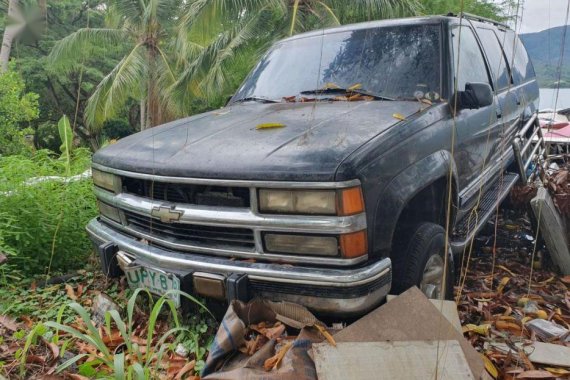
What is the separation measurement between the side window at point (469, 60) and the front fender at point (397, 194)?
108 centimetres

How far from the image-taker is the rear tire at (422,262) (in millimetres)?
2492

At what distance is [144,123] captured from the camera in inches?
770

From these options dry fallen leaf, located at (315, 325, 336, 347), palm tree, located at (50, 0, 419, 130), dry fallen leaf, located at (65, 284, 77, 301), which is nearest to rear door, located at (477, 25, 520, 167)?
dry fallen leaf, located at (315, 325, 336, 347)

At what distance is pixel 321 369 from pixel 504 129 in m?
3.27

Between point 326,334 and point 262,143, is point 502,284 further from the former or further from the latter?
point 262,143

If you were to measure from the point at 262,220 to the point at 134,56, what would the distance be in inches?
585

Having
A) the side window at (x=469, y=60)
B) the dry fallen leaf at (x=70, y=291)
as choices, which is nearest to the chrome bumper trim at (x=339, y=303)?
the dry fallen leaf at (x=70, y=291)

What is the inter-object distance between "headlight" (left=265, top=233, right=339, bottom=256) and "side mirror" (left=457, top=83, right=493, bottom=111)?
163cm

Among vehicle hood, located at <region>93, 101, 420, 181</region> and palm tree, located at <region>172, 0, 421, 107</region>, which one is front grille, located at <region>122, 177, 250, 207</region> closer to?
vehicle hood, located at <region>93, 101, 420, 181</region>

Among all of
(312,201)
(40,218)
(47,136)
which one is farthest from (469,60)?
(47,136)

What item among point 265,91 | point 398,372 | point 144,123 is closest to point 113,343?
point 398,372

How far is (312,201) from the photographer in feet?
6.97

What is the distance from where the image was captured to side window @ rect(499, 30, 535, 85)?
4.94 metres

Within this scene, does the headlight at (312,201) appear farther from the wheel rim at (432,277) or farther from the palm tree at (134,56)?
the palm tree at (134,56)
